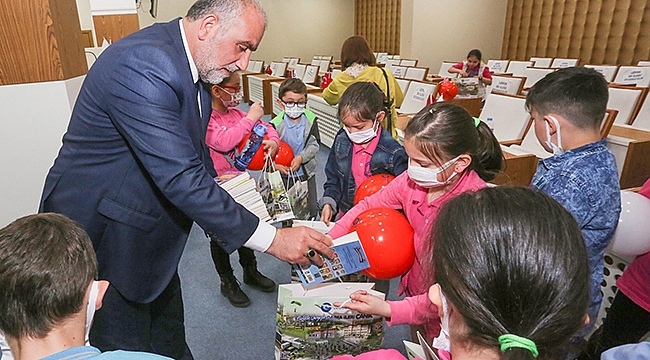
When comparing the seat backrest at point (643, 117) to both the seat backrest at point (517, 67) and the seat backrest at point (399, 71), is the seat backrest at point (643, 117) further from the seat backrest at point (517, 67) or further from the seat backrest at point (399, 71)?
the seat backrest at point (517, 67)

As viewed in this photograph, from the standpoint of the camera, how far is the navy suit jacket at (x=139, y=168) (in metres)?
1.08

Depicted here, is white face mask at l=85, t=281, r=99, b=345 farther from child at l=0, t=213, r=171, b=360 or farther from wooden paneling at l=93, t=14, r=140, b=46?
wooden paneling at l=93, t=14, r=140, b=46

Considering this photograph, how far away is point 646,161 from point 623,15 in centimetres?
656

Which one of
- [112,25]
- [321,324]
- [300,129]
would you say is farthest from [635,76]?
[112,25]

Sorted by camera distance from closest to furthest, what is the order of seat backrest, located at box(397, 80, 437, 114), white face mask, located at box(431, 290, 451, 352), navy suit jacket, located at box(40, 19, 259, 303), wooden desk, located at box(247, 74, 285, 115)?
white face mask, located at box(431, 290, 451, 352), navy suit jacket, located at box(40, 19, 259, 303), seat backrest, located at box(397, 80, 437, 114), wooden desk, located at box(247, 74, 285, 115)

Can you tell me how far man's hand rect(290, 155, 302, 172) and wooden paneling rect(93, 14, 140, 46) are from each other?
398 cm

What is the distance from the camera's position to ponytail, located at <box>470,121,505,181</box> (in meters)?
1.38

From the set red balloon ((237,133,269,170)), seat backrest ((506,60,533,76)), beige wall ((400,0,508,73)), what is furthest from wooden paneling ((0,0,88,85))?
beige wall ((400,0,508,73))

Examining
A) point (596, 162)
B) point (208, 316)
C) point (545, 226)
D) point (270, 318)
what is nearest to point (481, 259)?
point (545, 226)

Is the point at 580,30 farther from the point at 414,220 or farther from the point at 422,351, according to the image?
the point at 422,351

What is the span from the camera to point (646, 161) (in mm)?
2506

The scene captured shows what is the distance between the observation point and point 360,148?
195 cm

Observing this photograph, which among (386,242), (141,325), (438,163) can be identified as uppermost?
(438,163)

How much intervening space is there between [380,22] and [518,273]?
40.3 ft
